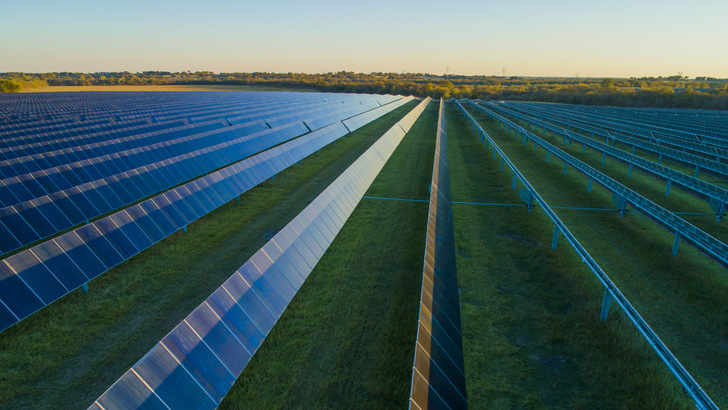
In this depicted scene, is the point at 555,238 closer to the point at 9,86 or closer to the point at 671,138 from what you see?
the point at 671,138

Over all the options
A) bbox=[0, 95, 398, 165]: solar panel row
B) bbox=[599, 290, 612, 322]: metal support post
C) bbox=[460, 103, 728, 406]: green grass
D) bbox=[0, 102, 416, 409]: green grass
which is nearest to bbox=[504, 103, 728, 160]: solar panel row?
bbox=[460, 103, 728, 406]: green grass

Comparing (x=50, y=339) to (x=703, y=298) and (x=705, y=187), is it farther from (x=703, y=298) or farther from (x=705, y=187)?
(x=705, y=187)

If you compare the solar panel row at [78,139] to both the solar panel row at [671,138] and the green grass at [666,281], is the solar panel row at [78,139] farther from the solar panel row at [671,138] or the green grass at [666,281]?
the solar panel row at [671,138]

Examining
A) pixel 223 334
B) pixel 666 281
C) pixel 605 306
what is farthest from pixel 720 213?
pixel 223 334

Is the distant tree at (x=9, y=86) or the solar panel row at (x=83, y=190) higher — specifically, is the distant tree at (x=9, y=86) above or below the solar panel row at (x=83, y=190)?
above

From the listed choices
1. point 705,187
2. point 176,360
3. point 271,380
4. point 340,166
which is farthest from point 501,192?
point 176,360

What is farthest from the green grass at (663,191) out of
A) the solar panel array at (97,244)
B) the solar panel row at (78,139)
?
the solar panel row at (78,139)

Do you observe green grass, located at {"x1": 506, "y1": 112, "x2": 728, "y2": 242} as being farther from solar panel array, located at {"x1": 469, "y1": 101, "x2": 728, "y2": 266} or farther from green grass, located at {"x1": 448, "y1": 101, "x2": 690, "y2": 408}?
green grass, located at {"x1": 448, "y1": 101, "x2": 690, "y2": 408}

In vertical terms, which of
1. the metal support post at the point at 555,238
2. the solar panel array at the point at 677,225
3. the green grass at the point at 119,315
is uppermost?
the solar panel array at the point at 677,225
